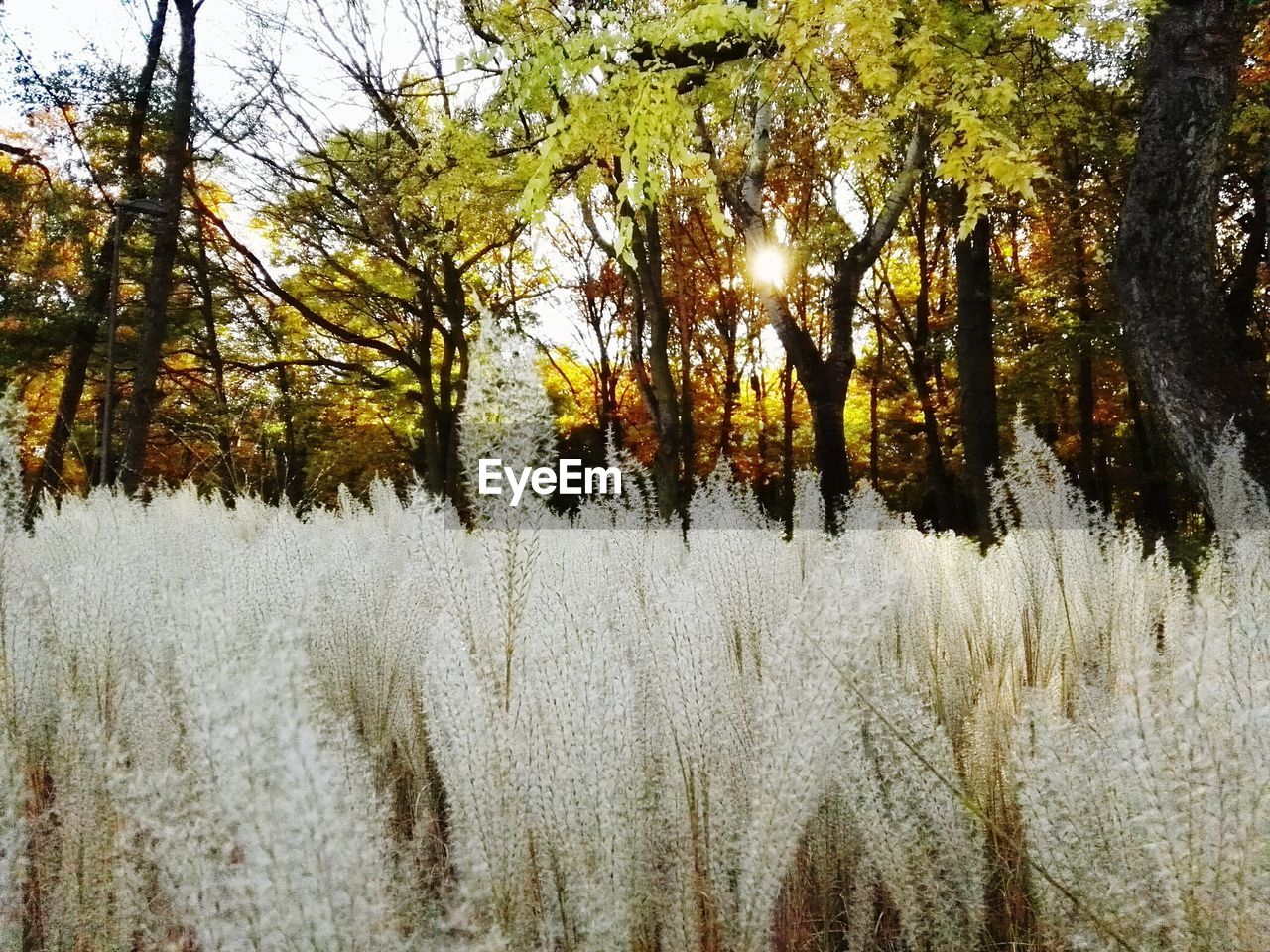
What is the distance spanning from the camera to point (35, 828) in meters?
1.46

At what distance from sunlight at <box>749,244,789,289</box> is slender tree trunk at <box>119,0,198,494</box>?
635cm

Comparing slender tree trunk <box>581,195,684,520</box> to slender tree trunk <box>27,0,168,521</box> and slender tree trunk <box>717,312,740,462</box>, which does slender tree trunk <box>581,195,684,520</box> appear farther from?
slender tree trunk <box>717,312,740,462</box>

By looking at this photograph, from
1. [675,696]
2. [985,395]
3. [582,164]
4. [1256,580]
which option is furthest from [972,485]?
[675,696]

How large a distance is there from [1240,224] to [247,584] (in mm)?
16053

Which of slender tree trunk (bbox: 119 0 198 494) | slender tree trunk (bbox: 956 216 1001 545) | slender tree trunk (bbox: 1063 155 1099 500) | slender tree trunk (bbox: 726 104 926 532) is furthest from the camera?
slender tree trunk (bbox: 1063 155 1099 500)

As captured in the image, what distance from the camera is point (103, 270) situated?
1309cm

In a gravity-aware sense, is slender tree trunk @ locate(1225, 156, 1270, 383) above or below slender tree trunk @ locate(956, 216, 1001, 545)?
above

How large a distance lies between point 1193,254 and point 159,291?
29.3 ft

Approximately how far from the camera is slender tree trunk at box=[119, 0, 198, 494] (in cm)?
784

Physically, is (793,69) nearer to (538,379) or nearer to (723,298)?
(538,379)

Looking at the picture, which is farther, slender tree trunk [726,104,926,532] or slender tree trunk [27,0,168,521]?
slender tree trunk [27,0,168,521]

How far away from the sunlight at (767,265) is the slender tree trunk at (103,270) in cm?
792

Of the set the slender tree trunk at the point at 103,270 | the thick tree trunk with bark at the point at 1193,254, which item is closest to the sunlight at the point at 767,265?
the thick tree trunk with bark at the point at 1193,254

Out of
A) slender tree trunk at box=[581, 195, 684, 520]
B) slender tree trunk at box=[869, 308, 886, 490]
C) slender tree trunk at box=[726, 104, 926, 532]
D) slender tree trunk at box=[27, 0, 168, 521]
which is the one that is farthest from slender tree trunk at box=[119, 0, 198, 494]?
slender tree trunk at box=[869, 308, 886, 490]
